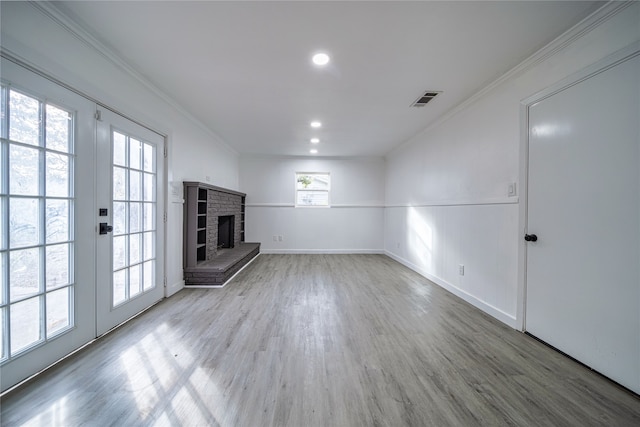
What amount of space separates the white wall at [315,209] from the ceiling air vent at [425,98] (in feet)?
10.9

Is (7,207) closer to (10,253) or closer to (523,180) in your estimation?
(10,253)

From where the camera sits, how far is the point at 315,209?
6.52 m

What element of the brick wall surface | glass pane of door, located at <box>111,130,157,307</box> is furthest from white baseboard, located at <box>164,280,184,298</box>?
the brick wall surface

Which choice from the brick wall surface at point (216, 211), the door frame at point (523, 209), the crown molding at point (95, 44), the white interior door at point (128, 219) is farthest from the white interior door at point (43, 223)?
the door frame at point (523, 209)

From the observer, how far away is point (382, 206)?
6.59 meters

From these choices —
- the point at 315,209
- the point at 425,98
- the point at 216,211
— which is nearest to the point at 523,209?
the point at 425,98

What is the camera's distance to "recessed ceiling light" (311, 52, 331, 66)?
2.18 metres

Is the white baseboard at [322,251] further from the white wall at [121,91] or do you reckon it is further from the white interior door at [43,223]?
the white interior door at [43,223]

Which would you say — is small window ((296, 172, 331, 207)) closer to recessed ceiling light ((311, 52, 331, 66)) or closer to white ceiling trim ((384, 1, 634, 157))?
white ceiling trim ((384, 1, 634, 157))

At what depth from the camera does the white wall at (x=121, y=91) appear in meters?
1.56

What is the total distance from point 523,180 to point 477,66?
1.13 metres

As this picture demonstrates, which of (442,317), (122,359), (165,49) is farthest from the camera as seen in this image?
(442,317)

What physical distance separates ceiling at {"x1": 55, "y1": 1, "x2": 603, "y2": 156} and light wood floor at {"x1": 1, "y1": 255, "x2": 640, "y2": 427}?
243cm

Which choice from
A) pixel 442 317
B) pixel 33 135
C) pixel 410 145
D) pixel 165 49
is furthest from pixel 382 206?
pixel 33 135
